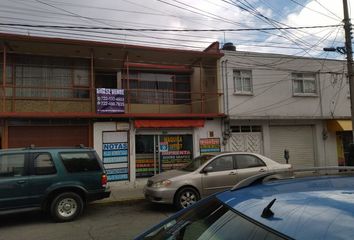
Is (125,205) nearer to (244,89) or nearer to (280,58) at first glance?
(244,89)

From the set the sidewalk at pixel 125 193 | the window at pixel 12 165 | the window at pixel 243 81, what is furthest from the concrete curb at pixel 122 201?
the window at pixel 243 81

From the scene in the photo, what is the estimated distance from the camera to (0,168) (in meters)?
8.93

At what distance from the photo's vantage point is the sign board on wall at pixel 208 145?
54.8 ft

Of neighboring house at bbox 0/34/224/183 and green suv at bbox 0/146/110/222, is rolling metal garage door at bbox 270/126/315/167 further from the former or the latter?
green suv at bbox 0/146/110/222

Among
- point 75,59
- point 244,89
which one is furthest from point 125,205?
point 244,89

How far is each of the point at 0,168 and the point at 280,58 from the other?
581 inches

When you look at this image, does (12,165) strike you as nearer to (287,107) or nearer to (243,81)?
(243,81)

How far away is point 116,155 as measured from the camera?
1527cm

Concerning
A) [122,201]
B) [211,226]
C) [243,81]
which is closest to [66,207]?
[122,201]

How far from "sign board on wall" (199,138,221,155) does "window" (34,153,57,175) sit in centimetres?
841

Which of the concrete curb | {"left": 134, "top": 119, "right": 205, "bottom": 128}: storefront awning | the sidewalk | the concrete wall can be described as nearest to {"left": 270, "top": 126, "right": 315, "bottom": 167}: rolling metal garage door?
the concrete wall

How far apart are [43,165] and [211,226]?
8138 millimetres

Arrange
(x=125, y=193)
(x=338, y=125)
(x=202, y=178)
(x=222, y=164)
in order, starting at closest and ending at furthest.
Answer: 1. (x=202, y=178)
2. (x=222, y=164)
3. (x=125, y=193)
4. (x=338, y=125)

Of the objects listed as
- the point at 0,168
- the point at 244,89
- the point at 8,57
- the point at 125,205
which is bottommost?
the point at 125,205
